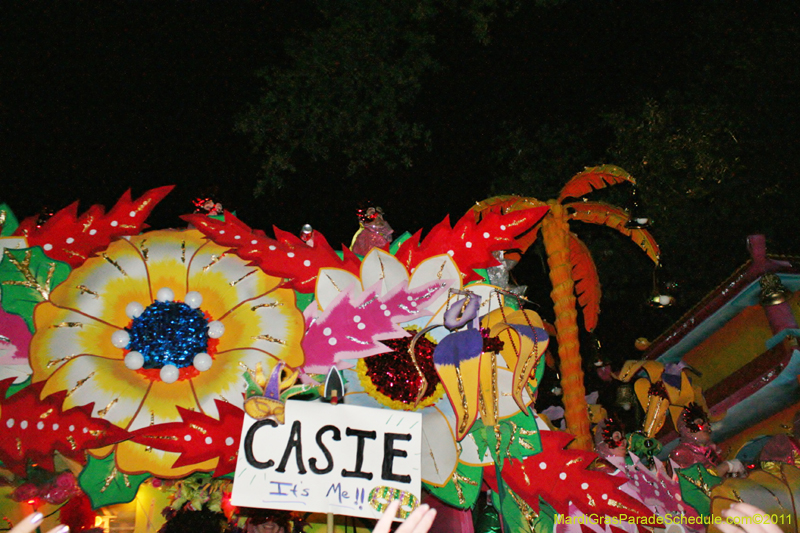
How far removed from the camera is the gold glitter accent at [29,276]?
3.13m

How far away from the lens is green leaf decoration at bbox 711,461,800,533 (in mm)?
3139

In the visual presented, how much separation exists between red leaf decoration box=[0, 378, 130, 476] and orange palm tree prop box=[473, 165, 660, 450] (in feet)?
7.39

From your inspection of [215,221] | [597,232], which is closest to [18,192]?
[215,221]

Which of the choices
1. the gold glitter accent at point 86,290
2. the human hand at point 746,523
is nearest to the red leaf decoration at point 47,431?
the gold glitter accent at point 86,290

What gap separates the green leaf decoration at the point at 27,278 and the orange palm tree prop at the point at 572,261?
2265mm

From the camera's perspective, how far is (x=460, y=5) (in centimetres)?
912

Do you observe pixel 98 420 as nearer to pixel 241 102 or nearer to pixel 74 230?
pixel 74 230

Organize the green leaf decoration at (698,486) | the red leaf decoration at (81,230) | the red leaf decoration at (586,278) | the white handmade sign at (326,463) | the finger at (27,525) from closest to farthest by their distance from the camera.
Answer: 1. the finger at (27,525)
2. the white handmade sign at (326,463)
3. the red leaf decoration at (81,230)
4. the green leaf decoration at (698,486)
5. the red leaf decoration at (586,278)

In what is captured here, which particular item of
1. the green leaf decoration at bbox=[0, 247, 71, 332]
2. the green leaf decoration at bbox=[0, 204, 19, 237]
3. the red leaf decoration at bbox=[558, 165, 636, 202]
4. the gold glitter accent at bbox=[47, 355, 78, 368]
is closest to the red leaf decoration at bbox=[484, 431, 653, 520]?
the red leaf decoration at bbox=[558, 165, 636, 202]

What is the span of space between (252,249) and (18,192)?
5.05 metres

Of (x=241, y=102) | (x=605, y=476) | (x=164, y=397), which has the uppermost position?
(x=241, y=102)

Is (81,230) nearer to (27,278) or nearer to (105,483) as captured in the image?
(27,278)

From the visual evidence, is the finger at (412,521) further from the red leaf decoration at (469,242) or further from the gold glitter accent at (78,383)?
the gold glitter accent at (78,383)

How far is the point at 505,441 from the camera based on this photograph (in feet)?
10.6
